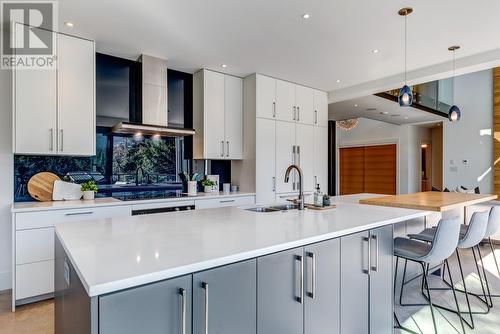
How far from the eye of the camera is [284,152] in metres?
4.47

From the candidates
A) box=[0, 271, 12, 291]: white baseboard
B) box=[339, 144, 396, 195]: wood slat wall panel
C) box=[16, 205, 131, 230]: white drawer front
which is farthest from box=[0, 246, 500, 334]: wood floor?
box=[339, 144, 396, 195]: wood slat wall panel

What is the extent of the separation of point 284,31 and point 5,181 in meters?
3.20

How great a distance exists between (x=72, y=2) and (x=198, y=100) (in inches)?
75.3

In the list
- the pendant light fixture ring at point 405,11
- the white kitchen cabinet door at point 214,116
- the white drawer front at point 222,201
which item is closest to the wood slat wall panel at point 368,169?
the white drawer front at point 222,201

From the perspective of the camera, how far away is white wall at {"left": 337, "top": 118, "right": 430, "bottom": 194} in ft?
26.0

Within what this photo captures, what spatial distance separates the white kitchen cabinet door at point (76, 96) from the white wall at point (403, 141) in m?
7.69

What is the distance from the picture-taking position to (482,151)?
20.4 ft

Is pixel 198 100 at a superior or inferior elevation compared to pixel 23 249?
superior

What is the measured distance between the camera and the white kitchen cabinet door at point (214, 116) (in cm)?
400

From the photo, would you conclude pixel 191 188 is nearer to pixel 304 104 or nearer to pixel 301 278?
pixel 304 104

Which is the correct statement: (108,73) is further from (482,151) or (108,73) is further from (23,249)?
(482,151)

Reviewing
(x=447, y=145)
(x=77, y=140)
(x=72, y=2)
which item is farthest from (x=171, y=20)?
(x=447, y=145)

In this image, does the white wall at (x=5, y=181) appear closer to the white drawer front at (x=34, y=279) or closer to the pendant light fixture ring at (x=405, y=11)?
the white drawer front at (x=34, y=279)

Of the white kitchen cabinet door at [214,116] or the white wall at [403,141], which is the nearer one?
the white kitchen cabinet door at [214,116]
